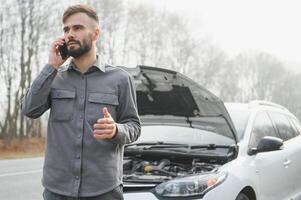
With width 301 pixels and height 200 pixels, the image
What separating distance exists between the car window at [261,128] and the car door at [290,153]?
0.67 ft

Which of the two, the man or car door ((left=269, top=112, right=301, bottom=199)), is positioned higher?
the man

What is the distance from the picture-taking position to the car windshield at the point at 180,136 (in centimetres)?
519

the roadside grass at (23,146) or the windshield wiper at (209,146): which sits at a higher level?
the windshield wiper at (209,146)

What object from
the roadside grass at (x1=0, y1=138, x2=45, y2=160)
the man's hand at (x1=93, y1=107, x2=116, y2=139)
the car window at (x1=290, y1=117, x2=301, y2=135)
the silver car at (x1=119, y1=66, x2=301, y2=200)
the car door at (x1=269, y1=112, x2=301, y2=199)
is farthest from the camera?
the roadside grass at (x1=0, y1=138, x2=45, y2=160)

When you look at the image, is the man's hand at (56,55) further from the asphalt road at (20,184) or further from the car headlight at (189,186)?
the asphalt road at (20,184)

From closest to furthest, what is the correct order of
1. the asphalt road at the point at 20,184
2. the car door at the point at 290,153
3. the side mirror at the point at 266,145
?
the side mirror at the point at 266,145, the car door at the point at 290,153, the asphalt road at the point at 20,184

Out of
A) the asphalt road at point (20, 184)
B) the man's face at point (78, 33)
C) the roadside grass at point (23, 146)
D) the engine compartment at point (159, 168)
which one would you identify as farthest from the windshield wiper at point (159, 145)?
the roadside grass at point (23, 146)

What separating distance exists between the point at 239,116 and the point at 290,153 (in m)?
1.01

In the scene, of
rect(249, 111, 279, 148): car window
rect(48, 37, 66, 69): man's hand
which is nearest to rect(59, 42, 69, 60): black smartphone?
rect(48, 37, 66, 69): man's hand

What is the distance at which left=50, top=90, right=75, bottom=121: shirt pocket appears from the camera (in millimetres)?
2533

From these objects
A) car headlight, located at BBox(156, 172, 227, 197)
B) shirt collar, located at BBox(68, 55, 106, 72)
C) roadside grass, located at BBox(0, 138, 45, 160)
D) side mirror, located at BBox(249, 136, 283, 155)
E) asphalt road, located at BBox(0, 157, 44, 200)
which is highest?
shirt collar, located at BBox(68, 55, 106, 72)

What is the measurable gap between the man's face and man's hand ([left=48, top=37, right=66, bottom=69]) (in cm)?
4

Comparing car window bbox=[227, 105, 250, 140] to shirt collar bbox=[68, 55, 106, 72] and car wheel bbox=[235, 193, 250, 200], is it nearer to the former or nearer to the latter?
car wheel bbox=[235, 193, 250, 200]

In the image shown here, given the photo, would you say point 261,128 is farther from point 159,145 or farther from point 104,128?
point 104,128
